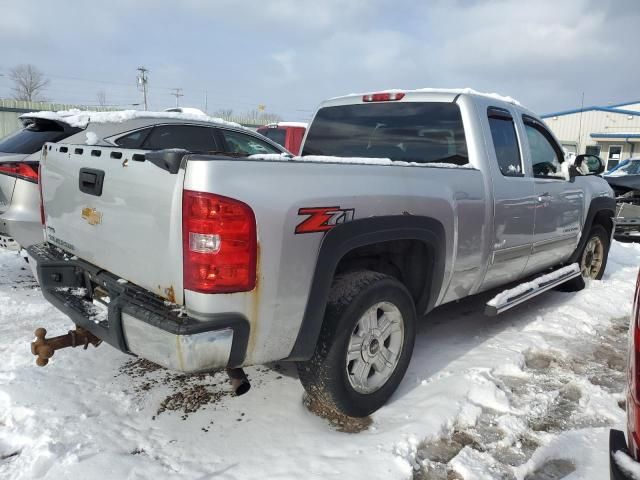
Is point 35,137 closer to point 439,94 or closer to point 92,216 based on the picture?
point 92,216

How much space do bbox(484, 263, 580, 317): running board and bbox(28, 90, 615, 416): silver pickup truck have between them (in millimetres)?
20

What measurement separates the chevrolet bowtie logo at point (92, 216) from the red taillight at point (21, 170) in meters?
2.13

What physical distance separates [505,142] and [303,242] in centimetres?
244

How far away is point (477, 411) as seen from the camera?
292 centimetres

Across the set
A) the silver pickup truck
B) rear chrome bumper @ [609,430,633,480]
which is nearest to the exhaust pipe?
the silver pickup truck

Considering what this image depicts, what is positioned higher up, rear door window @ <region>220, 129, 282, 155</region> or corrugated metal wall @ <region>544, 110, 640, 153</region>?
corrugated metal wall @ <region>544, 110, 640, 153</region>

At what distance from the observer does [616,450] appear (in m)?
1.57

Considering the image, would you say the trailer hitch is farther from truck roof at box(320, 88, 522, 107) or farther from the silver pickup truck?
truck roof at box(320, 88, 522, 107)

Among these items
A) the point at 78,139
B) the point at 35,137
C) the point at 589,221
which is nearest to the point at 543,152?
the point at 589,221

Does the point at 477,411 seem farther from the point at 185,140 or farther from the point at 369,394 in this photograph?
the point at 185,140

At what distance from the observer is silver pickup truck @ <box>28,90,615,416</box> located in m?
2.06

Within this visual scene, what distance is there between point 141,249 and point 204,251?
429 millimetres

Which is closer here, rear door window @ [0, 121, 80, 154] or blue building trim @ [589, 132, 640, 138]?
rear door window @ [0, 121, 80, 154]

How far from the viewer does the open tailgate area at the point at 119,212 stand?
6.97 feet
